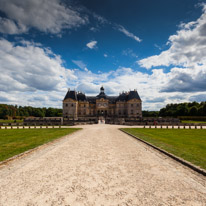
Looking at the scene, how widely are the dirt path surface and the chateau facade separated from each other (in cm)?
6704

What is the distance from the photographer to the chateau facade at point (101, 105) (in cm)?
7556

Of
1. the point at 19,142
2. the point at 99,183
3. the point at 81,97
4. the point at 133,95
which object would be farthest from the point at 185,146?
the point at 81,97

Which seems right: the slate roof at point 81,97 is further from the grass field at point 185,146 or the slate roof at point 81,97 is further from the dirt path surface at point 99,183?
the dirt path surface at point 99,183

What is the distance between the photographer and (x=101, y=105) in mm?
80562

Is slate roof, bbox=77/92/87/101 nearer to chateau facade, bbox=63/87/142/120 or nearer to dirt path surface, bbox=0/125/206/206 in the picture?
chateau facade, bbox=63/87/142/120

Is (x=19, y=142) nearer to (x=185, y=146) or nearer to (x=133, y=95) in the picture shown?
(x=185, y=146)

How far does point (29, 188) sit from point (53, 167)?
2.12m

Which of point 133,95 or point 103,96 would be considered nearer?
point 133,95

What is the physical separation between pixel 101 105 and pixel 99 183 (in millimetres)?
75355

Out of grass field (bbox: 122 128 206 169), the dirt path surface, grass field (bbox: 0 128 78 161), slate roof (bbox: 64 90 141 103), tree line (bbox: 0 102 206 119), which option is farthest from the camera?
slate roof (bbox: 64 90 141 103)

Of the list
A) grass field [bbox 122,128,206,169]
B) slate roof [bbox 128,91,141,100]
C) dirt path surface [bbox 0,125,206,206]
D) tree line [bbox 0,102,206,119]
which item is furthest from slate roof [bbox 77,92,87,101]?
dirt path surface [bbox 0,125,206,206]

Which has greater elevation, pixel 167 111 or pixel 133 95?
pixel 133 95

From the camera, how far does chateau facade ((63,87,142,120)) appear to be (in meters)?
75.6

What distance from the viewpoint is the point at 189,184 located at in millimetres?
5234
